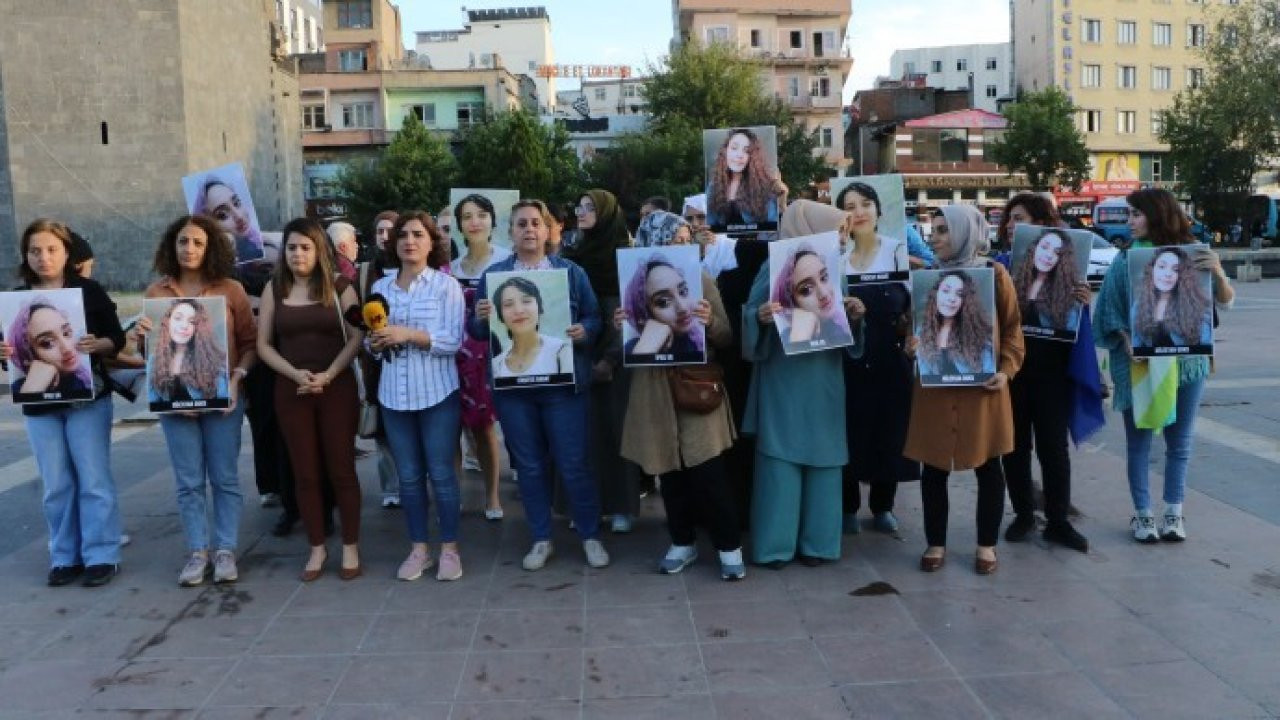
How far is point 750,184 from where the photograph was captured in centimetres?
580

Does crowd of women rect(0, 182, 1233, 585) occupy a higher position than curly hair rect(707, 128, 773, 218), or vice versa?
curly hair rect(707, 128, 773, 218)

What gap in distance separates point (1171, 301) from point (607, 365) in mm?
2952

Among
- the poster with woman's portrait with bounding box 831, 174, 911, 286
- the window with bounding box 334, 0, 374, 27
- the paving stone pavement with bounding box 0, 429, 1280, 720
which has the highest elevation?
the window with bounding box 334, 0, 374, 27

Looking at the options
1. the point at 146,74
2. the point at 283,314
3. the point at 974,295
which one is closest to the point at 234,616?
the point at 283,314

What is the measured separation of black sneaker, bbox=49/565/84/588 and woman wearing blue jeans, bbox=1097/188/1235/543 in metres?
5.64

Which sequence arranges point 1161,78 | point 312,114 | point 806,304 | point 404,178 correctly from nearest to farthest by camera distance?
point 806,304
point 404,178
point 312,114
point 1161,78

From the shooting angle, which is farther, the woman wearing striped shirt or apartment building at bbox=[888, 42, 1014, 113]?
apartment building at bbox=[888, 42, 1014, 113]

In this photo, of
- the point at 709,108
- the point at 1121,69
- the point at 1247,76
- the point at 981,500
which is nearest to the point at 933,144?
the point at 1121,69

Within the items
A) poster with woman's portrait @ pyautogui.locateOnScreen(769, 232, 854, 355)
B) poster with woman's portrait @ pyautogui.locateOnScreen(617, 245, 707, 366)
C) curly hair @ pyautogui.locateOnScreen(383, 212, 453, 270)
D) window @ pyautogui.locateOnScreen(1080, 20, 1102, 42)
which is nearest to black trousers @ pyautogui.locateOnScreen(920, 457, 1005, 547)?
poster with woman's portrait @ pyautogui.locateOnScreen(769, 232, 854, 355)

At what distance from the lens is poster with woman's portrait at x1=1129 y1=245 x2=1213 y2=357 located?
560cm

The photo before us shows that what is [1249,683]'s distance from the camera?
4059 millimetres

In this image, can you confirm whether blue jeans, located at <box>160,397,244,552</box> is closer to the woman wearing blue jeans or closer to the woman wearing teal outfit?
the woman wearing teal outfit

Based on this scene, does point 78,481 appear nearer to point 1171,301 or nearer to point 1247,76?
point 1171,301

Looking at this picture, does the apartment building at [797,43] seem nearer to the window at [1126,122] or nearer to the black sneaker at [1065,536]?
the window at [1126,122]
